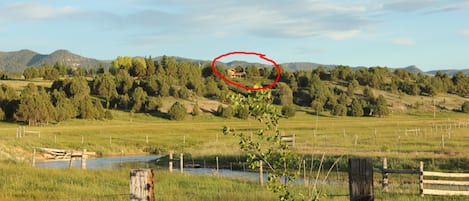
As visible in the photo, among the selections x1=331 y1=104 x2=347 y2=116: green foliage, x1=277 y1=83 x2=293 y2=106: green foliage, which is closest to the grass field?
x1=277 y1=83 x2=293 y2=106: green foliage

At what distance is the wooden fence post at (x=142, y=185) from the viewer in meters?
6.66

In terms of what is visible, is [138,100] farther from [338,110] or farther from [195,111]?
[338,110]

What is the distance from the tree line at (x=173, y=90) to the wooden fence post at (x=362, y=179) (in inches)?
2859

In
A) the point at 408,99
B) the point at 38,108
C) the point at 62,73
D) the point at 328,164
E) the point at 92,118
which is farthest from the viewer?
the point at 62,73

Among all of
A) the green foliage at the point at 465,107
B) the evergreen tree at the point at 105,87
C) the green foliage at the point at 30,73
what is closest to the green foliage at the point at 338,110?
the green foliage at the point at 465,107

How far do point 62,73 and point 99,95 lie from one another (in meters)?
55.9

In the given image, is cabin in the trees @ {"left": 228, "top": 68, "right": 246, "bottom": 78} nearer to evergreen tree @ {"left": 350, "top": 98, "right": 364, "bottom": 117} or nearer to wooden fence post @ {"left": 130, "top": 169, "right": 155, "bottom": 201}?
wooden fence post @ {"left": 130, "top": 169, "right": 155, "bottom": 201}

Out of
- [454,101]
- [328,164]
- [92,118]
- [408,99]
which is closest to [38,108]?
[92,118]

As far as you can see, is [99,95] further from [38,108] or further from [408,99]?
[408,99]

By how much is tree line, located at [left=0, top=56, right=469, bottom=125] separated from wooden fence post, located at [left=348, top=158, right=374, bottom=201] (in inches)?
2859

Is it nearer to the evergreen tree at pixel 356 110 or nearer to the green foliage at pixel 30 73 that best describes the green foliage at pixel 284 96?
the evergreen tree at pixel 356 110

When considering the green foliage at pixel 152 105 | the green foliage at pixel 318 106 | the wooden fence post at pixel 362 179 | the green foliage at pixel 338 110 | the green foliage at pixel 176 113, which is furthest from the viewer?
the green foliage at pixel 338 110

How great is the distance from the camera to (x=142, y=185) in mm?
6672

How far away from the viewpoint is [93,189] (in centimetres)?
1919
